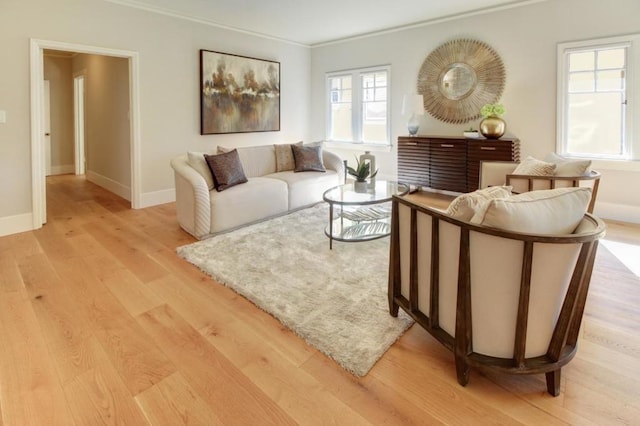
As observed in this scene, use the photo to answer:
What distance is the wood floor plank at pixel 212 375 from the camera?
1.57m

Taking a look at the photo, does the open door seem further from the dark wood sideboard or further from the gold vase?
the gold vase

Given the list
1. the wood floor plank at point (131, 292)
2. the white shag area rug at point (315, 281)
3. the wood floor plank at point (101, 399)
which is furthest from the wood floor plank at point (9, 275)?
the wood floor plank at point (101, 399)

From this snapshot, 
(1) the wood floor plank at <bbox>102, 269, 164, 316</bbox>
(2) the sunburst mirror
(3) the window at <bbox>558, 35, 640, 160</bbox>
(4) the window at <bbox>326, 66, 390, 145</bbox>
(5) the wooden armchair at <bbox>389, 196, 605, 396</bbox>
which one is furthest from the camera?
(4) the window at <bbox>326, 66, 390, 145</bbox>

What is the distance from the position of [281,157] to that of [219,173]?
4.28 feet

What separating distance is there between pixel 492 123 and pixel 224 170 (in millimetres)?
3391

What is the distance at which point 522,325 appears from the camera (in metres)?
1.54

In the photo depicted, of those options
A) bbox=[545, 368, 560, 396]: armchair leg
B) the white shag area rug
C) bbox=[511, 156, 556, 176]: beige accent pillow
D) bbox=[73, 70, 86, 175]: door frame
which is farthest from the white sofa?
bbox=[73, 70, 86, 175]: door frame

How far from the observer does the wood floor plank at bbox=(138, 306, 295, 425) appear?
5.15 feet

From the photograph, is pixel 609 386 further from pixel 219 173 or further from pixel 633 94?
pixel 633 94

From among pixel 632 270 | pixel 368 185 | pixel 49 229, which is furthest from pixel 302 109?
pixel 632 270

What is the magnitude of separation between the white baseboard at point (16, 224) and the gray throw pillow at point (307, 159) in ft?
10.2

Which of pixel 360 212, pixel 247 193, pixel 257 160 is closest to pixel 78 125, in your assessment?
pixel 257 160

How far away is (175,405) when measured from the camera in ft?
5.29

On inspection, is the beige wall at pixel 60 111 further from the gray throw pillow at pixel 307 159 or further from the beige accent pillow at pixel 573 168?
the beige accent pillow at pixel 573 168
